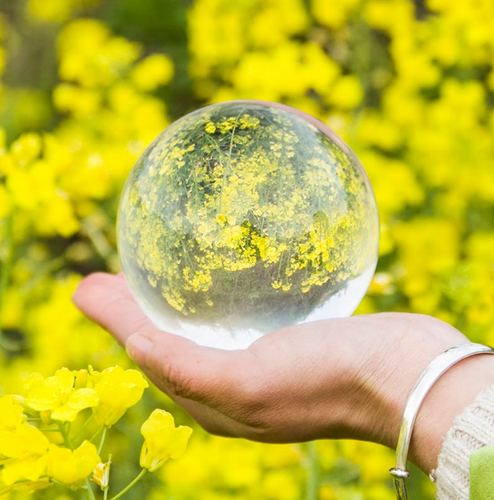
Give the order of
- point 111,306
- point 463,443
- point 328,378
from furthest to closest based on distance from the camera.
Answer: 1. point 111,306
2. point 328,378
3. point 463,443

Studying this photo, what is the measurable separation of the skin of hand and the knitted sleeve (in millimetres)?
23

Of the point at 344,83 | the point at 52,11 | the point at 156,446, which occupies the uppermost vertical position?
the point at 156,446

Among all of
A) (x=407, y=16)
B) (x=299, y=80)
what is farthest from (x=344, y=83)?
(x=407, y=16)

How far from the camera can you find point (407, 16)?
8.78 ft

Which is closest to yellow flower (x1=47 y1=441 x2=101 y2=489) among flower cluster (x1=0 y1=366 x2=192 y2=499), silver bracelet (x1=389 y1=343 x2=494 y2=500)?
flower cluster (x1=0 y1=366 x2=192 y2=499)

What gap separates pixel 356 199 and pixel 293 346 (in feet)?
0.84

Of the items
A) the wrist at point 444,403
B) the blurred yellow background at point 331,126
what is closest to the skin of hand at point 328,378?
the wrist at point 444,403

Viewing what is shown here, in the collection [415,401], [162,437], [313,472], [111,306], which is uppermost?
[162,437]

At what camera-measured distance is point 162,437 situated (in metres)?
0.77

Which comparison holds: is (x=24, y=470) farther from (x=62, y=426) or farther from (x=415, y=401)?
(x=415, y=401)

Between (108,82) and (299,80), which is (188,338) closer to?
(299,80)

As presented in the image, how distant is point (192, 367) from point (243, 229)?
0.20 m

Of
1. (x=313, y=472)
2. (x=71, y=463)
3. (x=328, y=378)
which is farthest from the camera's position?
(x=313, y=472)

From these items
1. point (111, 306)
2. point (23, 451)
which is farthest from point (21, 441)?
point (111, 306)
